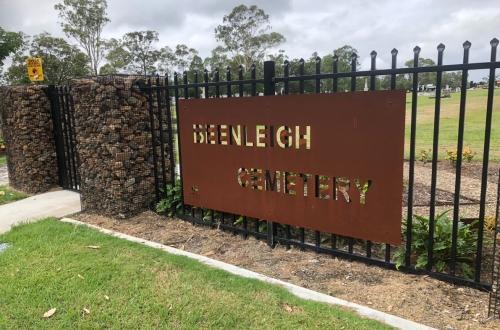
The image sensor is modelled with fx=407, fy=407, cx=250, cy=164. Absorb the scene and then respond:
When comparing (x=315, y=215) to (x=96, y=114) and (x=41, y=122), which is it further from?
(x=41, y=122)

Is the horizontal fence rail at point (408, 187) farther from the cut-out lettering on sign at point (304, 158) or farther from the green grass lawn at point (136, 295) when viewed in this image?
the green grass lawn at point (136, 295)

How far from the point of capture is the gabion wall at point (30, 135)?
7059mm

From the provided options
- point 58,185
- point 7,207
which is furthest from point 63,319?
point 58,185

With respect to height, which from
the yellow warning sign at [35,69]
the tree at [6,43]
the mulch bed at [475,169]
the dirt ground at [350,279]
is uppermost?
the tree at [6,43]

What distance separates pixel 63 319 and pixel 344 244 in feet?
8.52

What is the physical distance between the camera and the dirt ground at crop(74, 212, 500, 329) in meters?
2.88

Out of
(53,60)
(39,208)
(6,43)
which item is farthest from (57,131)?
(53,60)

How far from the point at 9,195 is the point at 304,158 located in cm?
596

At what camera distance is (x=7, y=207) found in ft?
21.1

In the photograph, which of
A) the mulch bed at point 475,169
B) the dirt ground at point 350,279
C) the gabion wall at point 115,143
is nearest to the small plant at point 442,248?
the dirt ground at point 350,279

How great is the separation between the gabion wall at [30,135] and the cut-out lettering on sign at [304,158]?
3.79 meters

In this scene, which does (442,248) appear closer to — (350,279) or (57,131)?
(350,279)

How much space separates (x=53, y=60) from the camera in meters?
36.3

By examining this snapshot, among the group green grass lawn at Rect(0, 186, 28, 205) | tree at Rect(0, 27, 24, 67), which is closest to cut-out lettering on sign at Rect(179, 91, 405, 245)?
green grass lawn at Rect(0, 186, 28, 205)
